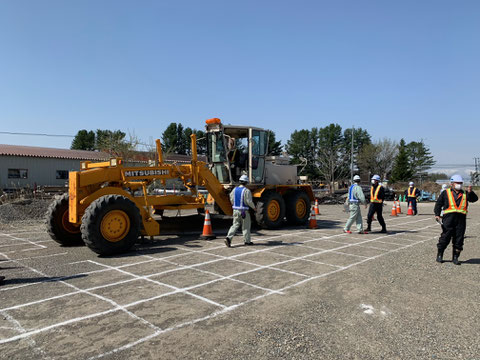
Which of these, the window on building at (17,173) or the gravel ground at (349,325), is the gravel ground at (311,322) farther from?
the window on building at (17,173)

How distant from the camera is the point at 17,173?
28.2 metres

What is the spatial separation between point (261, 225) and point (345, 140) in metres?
64.2

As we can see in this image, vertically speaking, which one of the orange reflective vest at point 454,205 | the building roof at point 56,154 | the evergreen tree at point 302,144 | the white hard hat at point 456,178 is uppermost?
the evergreen tree at point 302,144

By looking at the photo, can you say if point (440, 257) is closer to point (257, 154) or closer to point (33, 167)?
point (257, 154)

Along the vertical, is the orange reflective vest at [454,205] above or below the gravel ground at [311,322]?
above

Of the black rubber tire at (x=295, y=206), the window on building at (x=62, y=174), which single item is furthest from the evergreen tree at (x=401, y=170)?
the black rubber tire at (x=295, y=206)

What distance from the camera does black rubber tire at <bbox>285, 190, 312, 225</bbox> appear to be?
12.0 metres

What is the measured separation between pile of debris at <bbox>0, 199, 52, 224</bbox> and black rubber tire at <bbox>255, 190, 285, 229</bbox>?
29.1 feet

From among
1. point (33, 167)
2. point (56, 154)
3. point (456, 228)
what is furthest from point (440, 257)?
point (56, 154)

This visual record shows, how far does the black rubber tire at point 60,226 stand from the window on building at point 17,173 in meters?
23.5

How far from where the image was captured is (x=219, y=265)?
659 cm

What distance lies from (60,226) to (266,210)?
18.3ft

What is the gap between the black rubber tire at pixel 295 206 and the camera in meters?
12.0

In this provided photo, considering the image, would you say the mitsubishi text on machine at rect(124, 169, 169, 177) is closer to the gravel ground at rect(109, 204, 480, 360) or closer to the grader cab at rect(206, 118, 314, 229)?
the grader cab at rect(206, 118, 314, 229)
